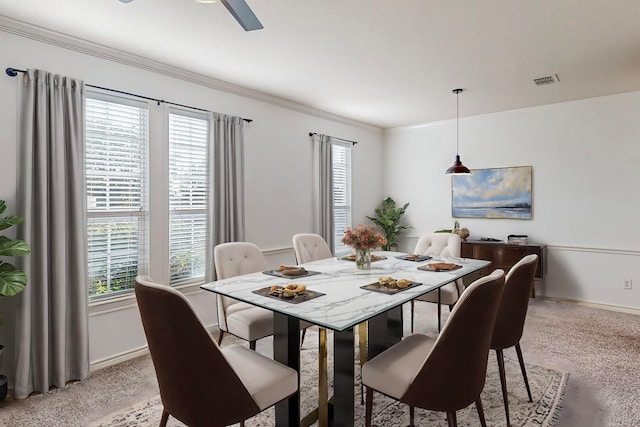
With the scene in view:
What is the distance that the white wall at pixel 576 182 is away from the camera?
4.51 metres

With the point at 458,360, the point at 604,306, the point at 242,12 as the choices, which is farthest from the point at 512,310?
the point at 604,306

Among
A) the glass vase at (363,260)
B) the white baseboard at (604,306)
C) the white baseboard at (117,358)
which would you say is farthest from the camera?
the white baseboard at (604,306)

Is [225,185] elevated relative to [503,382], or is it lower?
elevated

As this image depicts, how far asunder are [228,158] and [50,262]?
1.82 meters

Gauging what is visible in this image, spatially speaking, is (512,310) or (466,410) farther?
(466,410)

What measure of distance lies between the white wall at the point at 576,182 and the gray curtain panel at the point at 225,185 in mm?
3398

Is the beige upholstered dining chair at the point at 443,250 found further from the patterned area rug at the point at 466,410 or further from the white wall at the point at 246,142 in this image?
the white wall at the point at 246,142

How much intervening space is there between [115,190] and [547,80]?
433 centimetres

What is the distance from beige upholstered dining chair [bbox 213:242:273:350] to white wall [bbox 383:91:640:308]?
3814 mm

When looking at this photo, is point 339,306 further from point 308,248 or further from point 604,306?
point 604,306

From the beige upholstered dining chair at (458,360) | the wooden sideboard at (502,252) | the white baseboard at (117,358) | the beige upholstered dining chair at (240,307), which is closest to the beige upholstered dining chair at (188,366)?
the beige upholstered dining chair at (458,360)

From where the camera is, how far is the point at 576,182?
4.83 meters

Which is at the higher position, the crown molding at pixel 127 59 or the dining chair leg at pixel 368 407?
the crown molding at pixel 127 59

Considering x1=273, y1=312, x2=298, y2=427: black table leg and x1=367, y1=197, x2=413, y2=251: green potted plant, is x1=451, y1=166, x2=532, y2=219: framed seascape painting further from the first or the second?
x1=273, y1=312, x2=298, y2=427: black table leg
